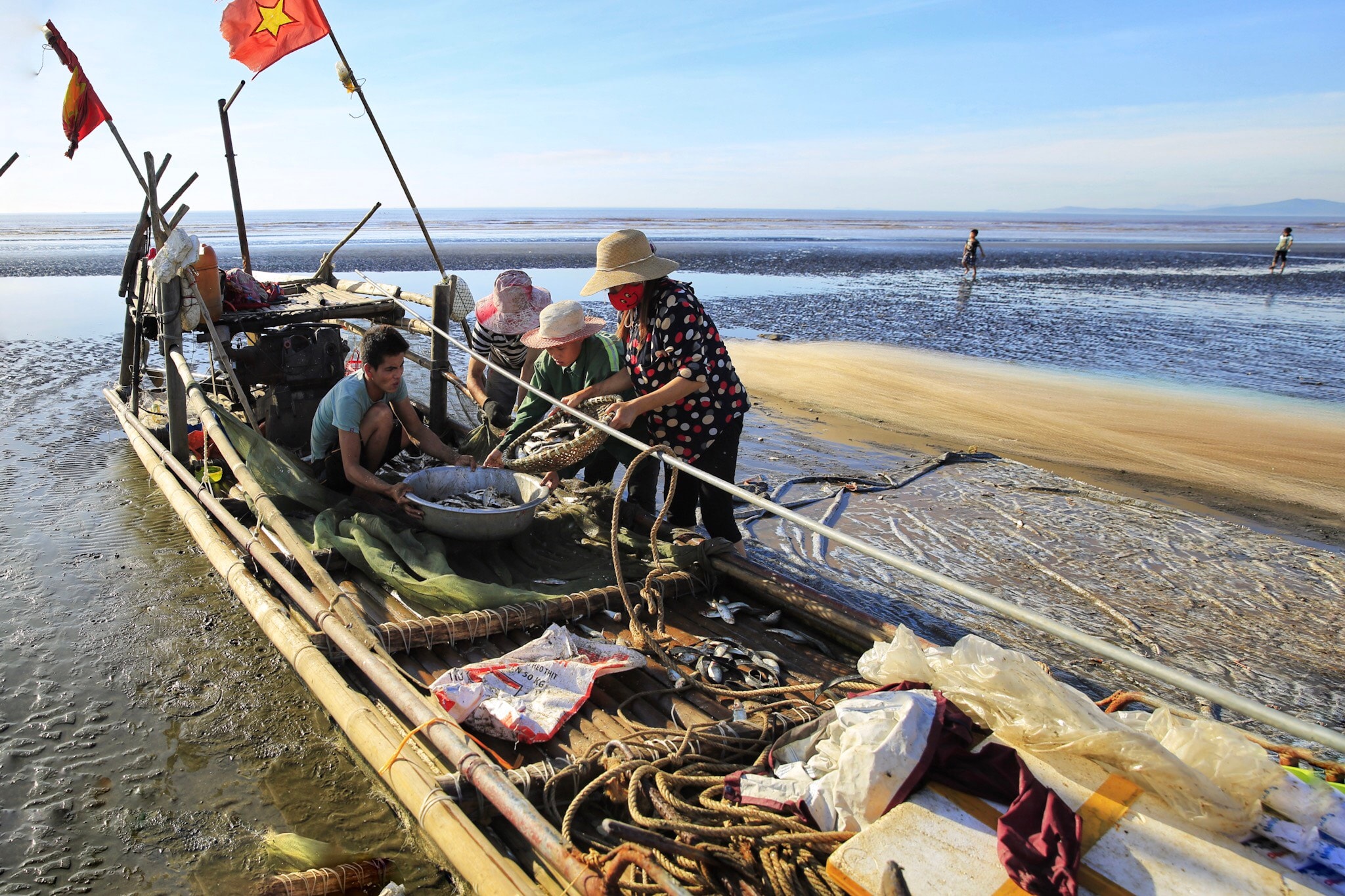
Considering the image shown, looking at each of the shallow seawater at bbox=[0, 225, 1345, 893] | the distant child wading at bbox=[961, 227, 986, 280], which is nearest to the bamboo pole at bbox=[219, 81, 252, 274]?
the shallow seawater at bbox=[0, 225, 1345, 893]

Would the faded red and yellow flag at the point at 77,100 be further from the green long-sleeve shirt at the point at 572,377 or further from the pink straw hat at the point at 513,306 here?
the green long-sleeve shirt at the point at 572,377

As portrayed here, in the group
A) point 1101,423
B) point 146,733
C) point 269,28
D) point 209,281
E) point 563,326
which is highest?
point 269,28

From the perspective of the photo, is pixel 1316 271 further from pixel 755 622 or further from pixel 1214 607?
pixel 755 622

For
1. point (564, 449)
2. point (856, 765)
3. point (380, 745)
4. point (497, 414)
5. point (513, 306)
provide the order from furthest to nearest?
point (497, 414), point (513, 306), point (564, 449), point (380, 745), point (856, 765)

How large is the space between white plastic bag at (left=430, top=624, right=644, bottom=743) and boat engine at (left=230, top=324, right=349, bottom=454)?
3.69 meters

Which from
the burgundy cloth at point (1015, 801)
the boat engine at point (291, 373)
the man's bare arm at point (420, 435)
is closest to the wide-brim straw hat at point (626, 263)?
the man's bare arm at point (420, 435)

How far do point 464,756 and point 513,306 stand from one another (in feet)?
12.3

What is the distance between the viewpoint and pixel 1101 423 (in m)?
9.03

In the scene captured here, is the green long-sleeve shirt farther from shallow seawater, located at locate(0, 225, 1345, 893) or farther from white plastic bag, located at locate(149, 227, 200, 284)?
white plastic bag, located at locate(149, 227, 200, 284)

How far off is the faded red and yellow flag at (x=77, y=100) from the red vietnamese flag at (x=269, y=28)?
107 centimetres

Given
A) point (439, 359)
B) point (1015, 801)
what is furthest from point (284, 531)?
point (1015, 801)

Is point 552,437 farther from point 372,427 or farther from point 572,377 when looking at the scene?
point 372,427

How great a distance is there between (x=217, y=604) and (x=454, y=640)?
88.7 inches

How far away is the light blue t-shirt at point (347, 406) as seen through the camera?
4.34 metres
